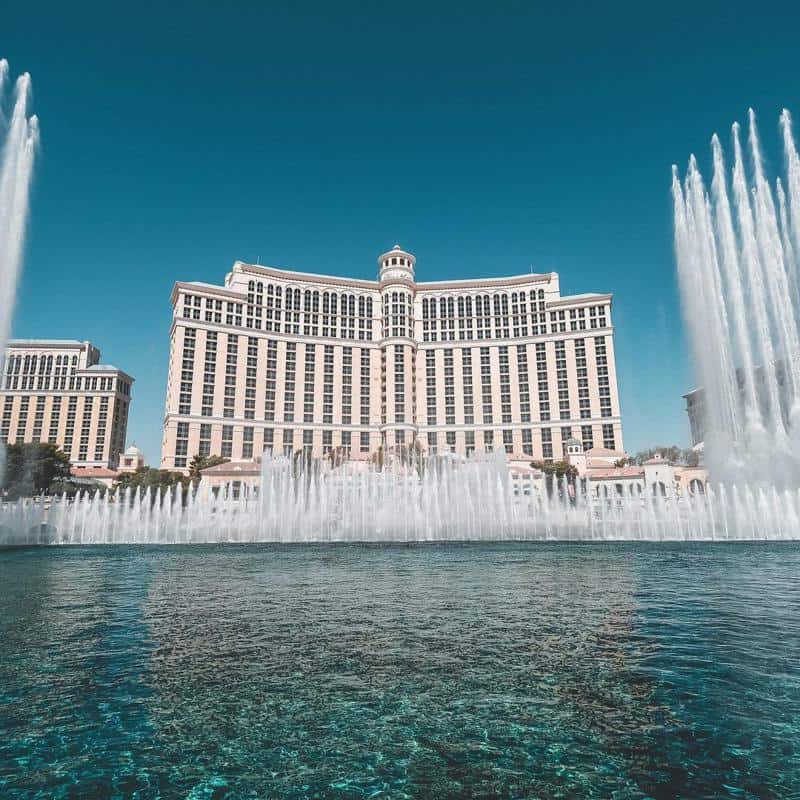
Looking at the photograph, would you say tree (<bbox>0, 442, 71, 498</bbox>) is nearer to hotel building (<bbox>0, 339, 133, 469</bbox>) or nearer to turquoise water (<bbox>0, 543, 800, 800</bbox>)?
turquoise water (<bbox>0, 543, 800, 800</bbox>)

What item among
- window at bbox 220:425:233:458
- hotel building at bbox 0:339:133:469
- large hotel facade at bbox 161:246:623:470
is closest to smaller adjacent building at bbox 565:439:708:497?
large hotel facade at bbox 161:246:623:470

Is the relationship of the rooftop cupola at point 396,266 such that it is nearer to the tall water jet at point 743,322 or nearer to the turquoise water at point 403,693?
the tall water jet at point 743,322

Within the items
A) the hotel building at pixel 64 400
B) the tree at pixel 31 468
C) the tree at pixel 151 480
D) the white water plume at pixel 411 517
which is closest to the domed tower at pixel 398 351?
the tree at pixel 151 480

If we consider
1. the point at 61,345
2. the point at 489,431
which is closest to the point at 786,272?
the point at 489,431

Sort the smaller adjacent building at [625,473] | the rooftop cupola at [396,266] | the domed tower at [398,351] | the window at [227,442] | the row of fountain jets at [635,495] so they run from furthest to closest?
the rooftop cupola at [396,266] < the domed tower at [398,351] < the window at [227,442] < the smaller adjacent building at [625,473] < the row of fountain jets at [635,495]

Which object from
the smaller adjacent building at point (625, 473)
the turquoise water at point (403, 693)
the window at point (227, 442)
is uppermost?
the window at point (227, 442)

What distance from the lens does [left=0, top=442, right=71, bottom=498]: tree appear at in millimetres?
63734

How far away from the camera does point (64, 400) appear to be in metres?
138

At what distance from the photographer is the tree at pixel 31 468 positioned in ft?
209

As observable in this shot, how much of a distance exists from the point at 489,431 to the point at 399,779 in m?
98.8

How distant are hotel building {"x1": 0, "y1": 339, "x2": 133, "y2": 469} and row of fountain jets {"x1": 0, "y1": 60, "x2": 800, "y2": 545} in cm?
11213

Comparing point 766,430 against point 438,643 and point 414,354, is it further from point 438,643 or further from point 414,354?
point 414,354

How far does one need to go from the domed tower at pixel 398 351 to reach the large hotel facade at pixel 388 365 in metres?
0.23

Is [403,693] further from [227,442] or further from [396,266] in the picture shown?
[396,266]
